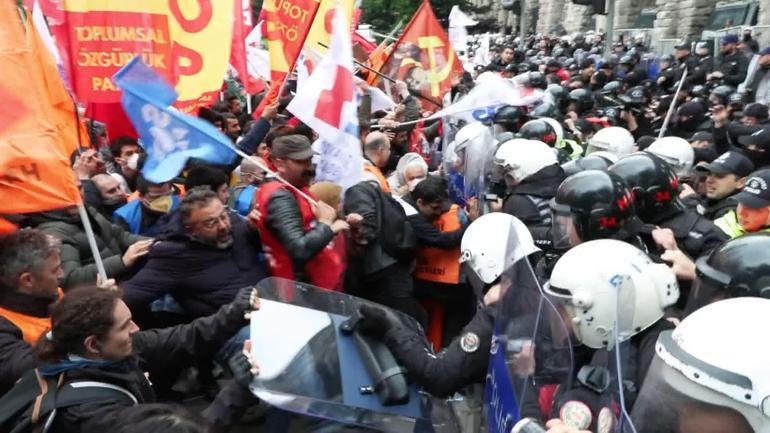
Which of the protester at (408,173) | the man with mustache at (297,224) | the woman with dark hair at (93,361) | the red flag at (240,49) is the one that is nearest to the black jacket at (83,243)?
the man with mustache at (297,224)

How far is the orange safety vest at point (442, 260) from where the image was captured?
491cm

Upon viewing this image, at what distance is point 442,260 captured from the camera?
4926 mm

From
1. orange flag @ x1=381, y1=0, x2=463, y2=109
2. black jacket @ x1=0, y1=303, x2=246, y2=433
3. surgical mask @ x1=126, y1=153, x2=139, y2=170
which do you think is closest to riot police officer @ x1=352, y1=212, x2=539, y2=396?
black jacket @ x1=0, y1=303, x2=246, y2=433

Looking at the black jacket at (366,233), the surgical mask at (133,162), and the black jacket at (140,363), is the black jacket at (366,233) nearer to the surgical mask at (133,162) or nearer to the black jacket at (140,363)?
the black jacket at (140,363)

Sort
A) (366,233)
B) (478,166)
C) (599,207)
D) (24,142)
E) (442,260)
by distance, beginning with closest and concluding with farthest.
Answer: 1. (24,142)
2. (599,207)
3. (366,233)
4. (442,260)
5. (478,166)

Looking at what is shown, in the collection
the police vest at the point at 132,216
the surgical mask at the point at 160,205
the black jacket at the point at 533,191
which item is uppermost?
the black jacket at the point at 533,191

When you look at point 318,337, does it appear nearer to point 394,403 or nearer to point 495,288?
point 394,403

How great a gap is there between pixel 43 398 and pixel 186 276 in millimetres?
1531

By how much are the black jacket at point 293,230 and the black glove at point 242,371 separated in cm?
157

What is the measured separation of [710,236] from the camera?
3.81m

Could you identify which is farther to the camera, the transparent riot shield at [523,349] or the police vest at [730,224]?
the police vest at [730,224]

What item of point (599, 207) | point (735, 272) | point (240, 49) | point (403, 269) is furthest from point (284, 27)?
point (735, 272)

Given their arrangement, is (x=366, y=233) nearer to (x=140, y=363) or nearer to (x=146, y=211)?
(x=146, y=211)

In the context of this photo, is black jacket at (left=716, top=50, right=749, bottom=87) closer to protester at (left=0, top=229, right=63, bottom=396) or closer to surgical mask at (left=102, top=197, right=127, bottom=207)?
surgical mask at (left=102, top=197, right=127, bottom=207)
